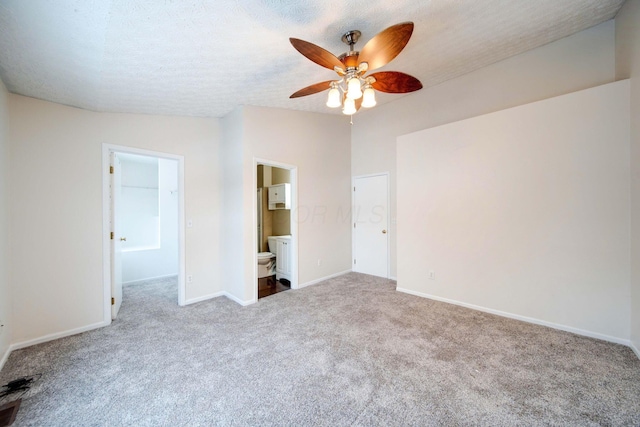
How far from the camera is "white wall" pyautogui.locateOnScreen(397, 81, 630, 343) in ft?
7.53

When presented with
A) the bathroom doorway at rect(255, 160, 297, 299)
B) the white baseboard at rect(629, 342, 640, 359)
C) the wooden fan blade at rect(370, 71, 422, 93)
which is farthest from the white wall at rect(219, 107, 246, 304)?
the white baseboard at rect(629, 342, 640, 359)

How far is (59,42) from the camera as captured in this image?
1664 mm

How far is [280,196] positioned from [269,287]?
175 centimetres

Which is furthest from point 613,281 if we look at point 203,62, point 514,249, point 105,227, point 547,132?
point 105,227

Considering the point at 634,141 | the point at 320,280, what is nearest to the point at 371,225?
the point at 320,280

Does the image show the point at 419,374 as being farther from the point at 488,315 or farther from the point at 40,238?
the point at 40,238

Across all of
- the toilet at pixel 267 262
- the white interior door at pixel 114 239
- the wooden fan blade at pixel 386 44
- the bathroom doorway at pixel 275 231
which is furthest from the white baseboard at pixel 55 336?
the wooden fan blade at pixel 386 44

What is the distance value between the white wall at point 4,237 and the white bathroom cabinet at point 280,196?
3.31 metres

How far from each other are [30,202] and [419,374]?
12.8 ft

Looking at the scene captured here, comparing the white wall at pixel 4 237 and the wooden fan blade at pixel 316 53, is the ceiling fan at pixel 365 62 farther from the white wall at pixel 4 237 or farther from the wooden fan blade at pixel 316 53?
the white wall at pixel 4 237

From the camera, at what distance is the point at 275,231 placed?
215 inches

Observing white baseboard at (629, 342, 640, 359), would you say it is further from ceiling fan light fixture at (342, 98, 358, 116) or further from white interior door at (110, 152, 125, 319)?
white interior door at (110, 152, 125, 319)

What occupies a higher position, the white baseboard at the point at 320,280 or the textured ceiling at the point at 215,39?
the textured ceiling at the point at 215,39

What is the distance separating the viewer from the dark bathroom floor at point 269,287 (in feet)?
12.5
